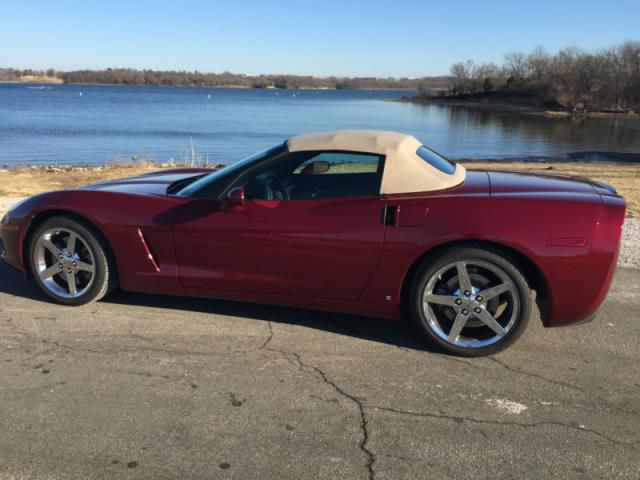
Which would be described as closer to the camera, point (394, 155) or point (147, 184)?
point (394, 155)

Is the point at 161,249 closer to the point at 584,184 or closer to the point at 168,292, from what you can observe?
the point at 168,292

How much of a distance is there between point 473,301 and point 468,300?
31mm

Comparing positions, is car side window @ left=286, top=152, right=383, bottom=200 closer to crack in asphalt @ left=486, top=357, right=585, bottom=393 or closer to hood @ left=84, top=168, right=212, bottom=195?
hood @ left=84, top=168, right=212, bottom=195

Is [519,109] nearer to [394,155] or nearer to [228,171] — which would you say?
[394,155]

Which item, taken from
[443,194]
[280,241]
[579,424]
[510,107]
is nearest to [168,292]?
[280,241]

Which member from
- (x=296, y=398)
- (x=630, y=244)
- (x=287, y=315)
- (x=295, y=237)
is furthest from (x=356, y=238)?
(x=630, y=244)

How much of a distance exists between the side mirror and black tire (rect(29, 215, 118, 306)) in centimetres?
111

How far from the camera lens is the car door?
3775 mm

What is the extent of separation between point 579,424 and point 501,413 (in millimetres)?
382

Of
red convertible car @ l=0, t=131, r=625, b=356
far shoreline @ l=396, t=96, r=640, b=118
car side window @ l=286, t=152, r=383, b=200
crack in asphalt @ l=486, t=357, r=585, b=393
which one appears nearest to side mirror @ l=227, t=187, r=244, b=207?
red convertible car @ l=0, t=131, r=625, b=356

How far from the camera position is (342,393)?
324 centimetres

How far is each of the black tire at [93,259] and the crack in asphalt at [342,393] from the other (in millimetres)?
1290

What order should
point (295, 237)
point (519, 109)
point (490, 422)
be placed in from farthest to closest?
point (519, 109) < point (295, 237) < point (490, 422)

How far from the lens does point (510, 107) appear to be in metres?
110
